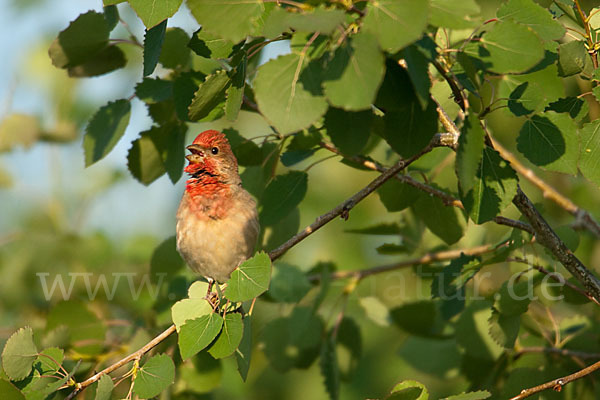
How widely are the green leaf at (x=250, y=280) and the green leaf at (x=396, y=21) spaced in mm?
1340

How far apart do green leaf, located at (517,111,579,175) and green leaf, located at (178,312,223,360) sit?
66.6 inches

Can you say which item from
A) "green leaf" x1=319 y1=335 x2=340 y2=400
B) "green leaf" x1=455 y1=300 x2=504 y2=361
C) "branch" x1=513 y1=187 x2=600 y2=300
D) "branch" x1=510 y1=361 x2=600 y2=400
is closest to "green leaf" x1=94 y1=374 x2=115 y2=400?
"green leaf" x1=319 y1=335 x2=340 y2=400

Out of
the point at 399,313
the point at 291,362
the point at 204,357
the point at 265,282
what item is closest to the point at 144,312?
the point at 204,357

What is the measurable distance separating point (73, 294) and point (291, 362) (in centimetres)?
246

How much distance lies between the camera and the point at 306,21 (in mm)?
2160

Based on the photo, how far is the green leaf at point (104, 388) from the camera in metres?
3.16

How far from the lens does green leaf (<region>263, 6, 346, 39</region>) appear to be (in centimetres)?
212

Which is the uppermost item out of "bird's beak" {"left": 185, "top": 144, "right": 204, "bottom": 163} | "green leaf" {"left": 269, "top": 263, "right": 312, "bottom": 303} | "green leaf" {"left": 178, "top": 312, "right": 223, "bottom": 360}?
"green leaf" {"left": 178, "top": 312, "right": 223, "bottom": 360}

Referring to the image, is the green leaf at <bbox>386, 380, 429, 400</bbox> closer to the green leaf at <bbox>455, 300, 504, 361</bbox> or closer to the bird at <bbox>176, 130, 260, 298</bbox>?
the green leaf at <bbox>455, 300, 504, 361</bbox>

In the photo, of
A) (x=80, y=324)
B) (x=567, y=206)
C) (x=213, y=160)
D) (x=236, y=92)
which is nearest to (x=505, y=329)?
(x=567, y=206)

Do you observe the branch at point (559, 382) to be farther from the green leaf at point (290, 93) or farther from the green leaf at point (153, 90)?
the green leaf at point (153, 90)

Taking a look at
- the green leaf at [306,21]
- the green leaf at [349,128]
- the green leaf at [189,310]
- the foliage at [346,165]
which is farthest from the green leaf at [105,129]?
the green leaf at [306,21]

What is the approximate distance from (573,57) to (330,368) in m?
2.61

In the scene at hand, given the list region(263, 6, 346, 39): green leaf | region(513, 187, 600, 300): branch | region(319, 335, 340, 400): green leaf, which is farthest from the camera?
region(319, 335, 340, 400): green leaf
